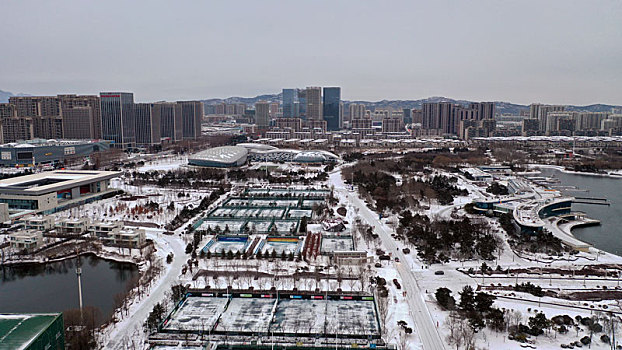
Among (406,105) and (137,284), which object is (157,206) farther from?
(406,105)

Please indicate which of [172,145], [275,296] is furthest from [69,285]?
[172,145]

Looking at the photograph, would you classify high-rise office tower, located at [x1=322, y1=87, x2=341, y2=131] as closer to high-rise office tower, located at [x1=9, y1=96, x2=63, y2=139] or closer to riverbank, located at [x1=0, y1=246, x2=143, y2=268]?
high-rise office tower, located at [x1=9, y1=96, x2=63, y2=139]

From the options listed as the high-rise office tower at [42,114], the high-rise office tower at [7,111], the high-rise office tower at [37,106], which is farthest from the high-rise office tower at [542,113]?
the high-rise office tower at [7,111]

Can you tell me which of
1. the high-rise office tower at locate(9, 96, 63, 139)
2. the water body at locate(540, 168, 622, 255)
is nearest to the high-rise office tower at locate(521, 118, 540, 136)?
the water body at locate(540, 168, 622, 255)

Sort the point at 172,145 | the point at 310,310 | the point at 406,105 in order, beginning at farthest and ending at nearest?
1. the point at 406,105
2. the point at 172,145
3. the point at 310,310

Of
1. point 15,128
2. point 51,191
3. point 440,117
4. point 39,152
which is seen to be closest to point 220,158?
point 39,152

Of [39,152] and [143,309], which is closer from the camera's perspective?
[143,309]

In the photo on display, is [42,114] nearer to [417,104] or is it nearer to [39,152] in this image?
[39,152]
